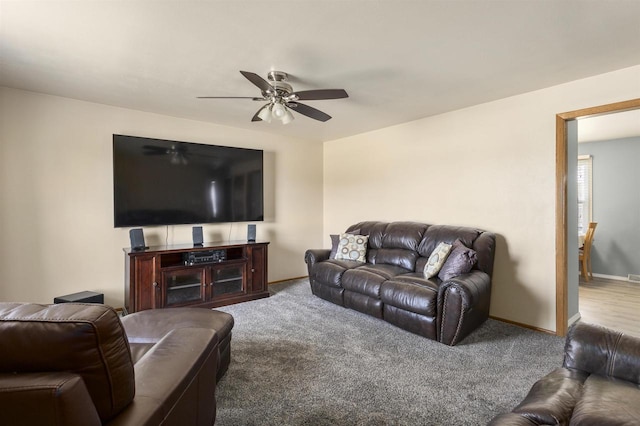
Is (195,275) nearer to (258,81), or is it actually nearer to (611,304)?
(258,81)

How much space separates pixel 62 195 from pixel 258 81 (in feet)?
8.96

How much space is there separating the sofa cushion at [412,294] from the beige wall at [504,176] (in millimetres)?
1059

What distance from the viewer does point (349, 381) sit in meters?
2.21

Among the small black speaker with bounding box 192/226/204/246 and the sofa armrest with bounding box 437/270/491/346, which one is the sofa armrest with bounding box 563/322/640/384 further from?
the small black speaker with bounding box 192/226/204/246

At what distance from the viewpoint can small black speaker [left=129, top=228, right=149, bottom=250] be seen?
11.7 feet

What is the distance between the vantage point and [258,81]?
232 centimetres

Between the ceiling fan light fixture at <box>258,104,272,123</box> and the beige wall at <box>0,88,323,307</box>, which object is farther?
the beige wall at <box>0,88,323,307</box>

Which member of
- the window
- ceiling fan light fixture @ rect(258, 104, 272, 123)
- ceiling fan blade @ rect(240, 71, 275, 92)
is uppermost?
ceiling fan blade @ rect(240, 71, 275, 92)

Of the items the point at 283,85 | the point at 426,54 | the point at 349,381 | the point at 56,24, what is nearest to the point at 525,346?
the point at 349,381

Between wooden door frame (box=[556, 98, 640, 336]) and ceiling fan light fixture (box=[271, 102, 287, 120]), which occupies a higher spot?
ceiling fan light fixture (box=[271, 102, 287, 120])

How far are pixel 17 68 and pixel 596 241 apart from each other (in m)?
8.49

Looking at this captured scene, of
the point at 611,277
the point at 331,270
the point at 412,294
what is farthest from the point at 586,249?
the point at 331,270


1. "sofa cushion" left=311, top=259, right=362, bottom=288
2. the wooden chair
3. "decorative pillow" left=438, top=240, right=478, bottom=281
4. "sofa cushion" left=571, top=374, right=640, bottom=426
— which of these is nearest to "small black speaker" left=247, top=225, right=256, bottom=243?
"sofa cushion" left=311, top=259, right=362, bottom=288

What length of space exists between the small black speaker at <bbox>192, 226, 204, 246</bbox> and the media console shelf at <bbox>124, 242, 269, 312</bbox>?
10 centimetres
